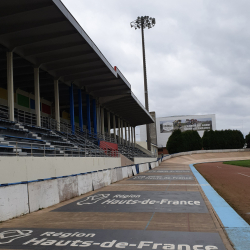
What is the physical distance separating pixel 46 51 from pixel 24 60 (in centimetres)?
326

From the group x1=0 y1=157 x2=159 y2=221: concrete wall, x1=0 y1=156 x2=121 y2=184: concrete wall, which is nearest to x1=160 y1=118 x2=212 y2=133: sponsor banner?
x1=0 y1=156 x2=121 y2=184: concrete wall

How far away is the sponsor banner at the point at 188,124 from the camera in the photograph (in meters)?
128

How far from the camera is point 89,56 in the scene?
26.9 metres

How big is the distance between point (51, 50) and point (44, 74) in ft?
22.2

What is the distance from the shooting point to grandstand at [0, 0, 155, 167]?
1794 centimetres

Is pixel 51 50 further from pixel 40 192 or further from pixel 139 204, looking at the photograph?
pixel 139 204

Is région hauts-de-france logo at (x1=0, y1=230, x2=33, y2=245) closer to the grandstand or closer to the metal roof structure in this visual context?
the grandstand

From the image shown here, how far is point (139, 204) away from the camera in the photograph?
10.8 meters

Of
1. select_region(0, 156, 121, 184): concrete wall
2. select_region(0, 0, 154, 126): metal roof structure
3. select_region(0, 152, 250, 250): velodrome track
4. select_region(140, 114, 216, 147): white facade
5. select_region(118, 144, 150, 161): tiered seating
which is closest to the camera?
select_region(0, 152, 250, 250): velodrome track

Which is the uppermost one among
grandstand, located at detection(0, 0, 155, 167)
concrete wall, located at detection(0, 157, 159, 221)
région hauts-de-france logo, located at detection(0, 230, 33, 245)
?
grandstand, located at detection(0, 0, 155, 167)

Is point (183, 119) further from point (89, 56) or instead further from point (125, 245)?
point (125, 245)

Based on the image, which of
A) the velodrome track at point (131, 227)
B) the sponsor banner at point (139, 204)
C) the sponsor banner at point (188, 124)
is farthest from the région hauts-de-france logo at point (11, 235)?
the sponsor banner at point (188, 124)

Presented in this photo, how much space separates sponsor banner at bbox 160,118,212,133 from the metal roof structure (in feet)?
289

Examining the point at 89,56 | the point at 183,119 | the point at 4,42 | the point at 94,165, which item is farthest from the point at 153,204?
the point at 183,119
